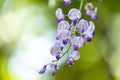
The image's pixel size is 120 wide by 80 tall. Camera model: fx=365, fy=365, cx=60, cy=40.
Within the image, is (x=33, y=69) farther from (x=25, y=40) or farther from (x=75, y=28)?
(x=75, y=28)

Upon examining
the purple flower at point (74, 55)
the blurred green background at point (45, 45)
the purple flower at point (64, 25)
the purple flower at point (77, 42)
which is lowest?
the purple flower at point (74, 55)

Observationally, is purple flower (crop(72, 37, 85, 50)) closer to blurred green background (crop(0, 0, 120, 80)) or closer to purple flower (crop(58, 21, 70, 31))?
purple flower (crop(58, 21, 70, 31))

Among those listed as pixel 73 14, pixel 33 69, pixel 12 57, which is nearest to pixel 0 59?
pixel 12 57

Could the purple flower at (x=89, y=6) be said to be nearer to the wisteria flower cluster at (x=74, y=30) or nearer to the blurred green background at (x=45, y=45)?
the wisteria flower cluster at (x=74, y=30)

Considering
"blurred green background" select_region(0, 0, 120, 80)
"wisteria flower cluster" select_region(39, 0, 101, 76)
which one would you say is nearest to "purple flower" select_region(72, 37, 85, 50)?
"wisteria flower cluster" select_region(39, 0, 101, 76)

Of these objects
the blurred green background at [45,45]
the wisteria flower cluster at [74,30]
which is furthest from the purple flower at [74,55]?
the blurred green background at [45,45]

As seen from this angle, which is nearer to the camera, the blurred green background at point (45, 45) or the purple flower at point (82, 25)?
the purple flower at point (82, 25)
